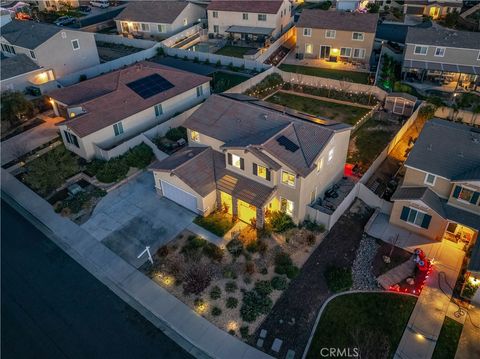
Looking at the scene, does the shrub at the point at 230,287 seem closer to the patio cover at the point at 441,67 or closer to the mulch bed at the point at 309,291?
the mulch bed at the point at 309,291

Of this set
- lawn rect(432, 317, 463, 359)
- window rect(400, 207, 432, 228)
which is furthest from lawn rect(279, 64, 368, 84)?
lawn rect(432, 317, 463, 359)

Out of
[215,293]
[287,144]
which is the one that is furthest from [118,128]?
[215,293]

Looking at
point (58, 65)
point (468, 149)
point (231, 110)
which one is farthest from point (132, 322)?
point (58, 65)

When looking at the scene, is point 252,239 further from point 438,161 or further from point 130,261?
point 438,161

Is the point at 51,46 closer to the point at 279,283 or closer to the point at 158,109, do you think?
the point at 158,109

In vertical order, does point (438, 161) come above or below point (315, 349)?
above

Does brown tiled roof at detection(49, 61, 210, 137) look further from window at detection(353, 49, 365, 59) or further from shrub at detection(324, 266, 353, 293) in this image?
shrub at detection(324, 266, 353, 293)

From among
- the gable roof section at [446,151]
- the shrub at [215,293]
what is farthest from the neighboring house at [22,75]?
the gable roof section at [446,151]
